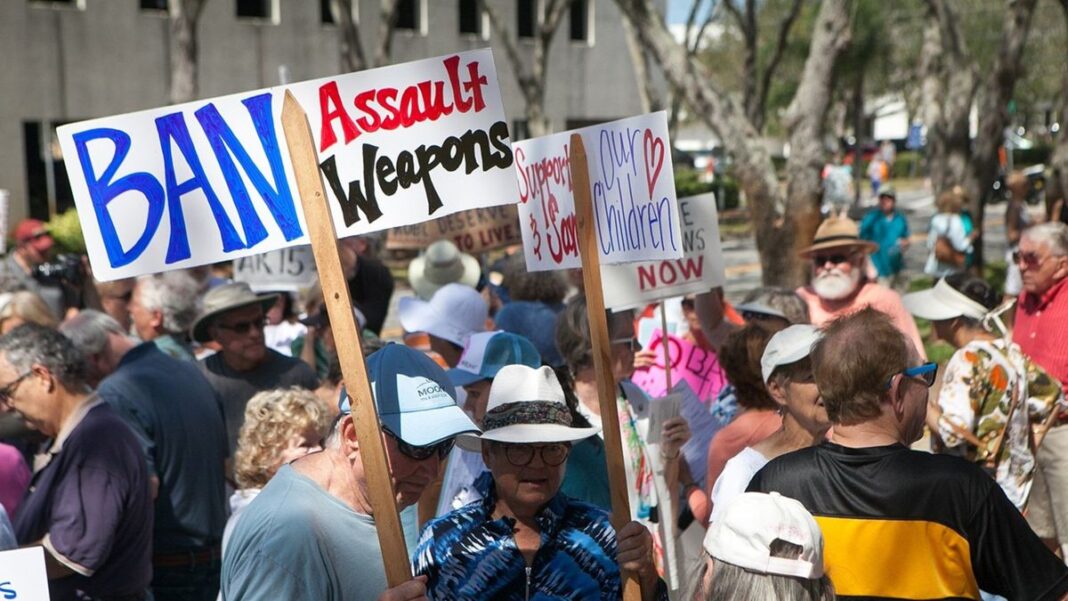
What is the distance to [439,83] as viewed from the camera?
11.8 ft

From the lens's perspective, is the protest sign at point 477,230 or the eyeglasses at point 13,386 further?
the protest sign at point 477,230

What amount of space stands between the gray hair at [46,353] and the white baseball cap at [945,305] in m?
3.59

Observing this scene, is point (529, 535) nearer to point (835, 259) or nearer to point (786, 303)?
point (786, 303)

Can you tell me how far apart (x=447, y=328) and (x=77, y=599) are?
2.18 meters

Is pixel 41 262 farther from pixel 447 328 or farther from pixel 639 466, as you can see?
pixel 639 466

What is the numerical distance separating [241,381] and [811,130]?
8028 mm

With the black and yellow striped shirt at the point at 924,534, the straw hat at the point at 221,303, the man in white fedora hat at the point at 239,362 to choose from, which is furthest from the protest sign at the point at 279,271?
the black and yellow striped shirt at the point at 924,534

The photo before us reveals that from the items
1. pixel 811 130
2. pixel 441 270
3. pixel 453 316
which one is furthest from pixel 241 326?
pixel 811 130

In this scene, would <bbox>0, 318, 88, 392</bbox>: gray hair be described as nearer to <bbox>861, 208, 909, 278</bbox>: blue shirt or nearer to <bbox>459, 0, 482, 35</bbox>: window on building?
<bbox>861, 208, 909, 278</bbox>: blue shirt

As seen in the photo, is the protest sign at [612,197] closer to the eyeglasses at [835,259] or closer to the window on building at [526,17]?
the eyeglasses at [835,259]

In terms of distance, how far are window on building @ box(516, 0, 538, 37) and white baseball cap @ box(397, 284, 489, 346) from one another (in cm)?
3222

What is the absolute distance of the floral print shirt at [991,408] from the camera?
17.5ft

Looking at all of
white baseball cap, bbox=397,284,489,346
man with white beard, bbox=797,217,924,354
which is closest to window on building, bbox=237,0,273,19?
man with white beard, bbox=797,217,924,354

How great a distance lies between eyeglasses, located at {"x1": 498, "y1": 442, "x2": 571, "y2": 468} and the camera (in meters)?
3.45
